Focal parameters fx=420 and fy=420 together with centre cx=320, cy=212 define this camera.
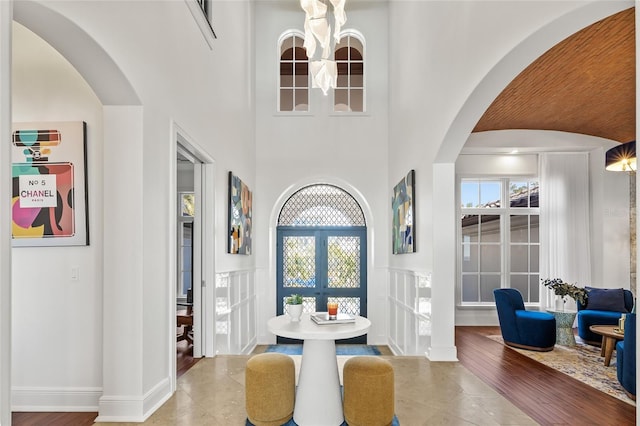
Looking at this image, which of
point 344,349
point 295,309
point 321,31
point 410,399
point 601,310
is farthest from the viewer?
point 344,349

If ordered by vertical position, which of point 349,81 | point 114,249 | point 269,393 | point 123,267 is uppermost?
point 349,81

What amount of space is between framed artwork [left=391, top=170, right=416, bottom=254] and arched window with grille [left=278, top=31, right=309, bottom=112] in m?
2.39

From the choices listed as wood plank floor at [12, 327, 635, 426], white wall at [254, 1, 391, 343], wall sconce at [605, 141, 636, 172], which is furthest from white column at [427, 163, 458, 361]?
white wall at [254, 1, 391, 343]

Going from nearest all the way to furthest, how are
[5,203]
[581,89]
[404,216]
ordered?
[5,203] → [581,89] → [404,216]

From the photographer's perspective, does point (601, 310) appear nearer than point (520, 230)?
Yes

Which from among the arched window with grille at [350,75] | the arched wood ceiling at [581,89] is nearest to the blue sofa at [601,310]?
the arched wood ceiling at [581,89]

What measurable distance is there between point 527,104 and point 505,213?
2.62 metres

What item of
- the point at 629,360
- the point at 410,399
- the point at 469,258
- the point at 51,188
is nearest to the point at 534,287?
the point at 469,258

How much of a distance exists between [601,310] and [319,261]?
4130 millimetres

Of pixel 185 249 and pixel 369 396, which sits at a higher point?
pixel 185 249

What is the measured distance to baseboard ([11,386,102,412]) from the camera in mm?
2939

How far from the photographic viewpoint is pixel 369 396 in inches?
103

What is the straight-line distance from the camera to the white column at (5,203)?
1.55 meters

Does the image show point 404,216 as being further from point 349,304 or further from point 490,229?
point 490,229
